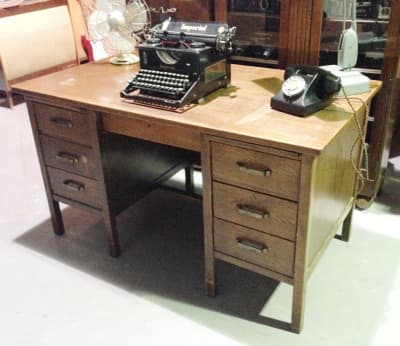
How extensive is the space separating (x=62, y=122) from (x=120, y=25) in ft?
1.88

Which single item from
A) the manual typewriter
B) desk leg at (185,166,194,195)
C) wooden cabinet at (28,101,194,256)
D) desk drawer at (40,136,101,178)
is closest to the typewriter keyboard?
the manual typewriter

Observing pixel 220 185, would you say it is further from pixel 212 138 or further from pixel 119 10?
pixel 119 10

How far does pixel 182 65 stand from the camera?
1.70 meters

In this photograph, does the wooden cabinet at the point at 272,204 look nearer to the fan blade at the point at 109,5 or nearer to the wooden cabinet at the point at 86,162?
the wooden cabinet at the point at 86,162

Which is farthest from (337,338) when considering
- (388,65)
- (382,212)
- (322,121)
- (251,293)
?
(388,65)

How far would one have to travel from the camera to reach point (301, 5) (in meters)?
2.02

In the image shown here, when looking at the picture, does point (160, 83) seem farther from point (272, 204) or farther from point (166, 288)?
point (166, 288)

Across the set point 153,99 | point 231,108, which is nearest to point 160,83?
point 153,99

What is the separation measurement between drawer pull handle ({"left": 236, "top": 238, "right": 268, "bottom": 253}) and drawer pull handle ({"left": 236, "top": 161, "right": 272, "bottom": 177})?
0.87 feet

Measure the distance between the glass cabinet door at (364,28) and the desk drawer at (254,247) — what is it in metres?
0.99

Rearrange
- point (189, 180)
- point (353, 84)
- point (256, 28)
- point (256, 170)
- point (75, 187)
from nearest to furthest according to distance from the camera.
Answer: point (256, 170), point (353, 84), point (75, 187), point (256, 28), point (189, 180)

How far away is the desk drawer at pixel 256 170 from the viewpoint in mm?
1396

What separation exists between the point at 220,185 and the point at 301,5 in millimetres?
977

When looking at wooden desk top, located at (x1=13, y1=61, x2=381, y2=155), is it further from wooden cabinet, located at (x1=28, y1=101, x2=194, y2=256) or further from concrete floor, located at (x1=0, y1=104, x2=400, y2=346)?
concrete floor, located at (x1=0, y1=104, x2=400, y2=346)
